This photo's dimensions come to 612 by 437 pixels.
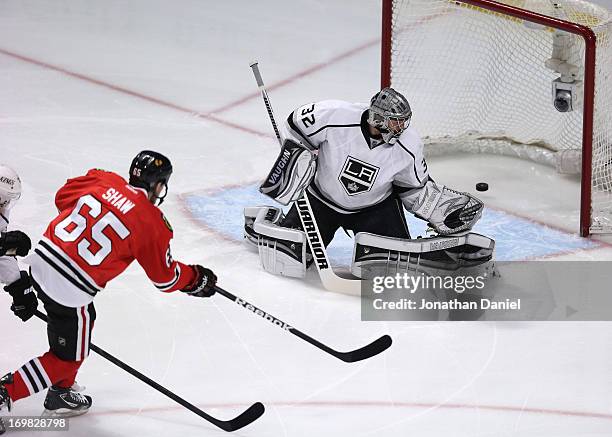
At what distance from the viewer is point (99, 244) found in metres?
3.73

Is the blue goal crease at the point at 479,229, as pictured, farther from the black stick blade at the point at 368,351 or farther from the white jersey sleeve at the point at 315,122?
the black stick blade at the point at 368,351

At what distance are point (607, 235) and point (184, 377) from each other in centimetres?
190

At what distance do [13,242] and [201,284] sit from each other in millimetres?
523

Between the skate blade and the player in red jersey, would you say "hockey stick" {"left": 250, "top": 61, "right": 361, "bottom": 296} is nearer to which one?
the player in red jersey

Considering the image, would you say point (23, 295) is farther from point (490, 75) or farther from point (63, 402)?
point (490, 75)

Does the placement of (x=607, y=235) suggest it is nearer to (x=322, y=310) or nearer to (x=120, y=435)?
(x=322, y=310)

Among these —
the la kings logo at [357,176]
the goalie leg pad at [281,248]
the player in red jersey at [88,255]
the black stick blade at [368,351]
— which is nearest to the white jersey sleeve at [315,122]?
the la kings logo at [357,176]

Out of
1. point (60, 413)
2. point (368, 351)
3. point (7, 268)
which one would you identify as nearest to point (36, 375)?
point (60, 413)

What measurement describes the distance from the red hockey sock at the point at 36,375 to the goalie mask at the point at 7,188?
1.43ft

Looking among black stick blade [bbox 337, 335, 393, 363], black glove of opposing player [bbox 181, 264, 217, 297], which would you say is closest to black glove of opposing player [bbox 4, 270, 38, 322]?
black glove of opposing player [bbox 181, 264, 217, 297]

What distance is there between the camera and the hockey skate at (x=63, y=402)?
3.99m

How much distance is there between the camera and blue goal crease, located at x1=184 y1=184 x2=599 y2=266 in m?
5.27

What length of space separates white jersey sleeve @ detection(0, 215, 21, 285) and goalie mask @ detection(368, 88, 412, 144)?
1334 mm

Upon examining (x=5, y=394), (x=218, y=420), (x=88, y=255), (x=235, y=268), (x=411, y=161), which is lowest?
(x=218, y=420)
